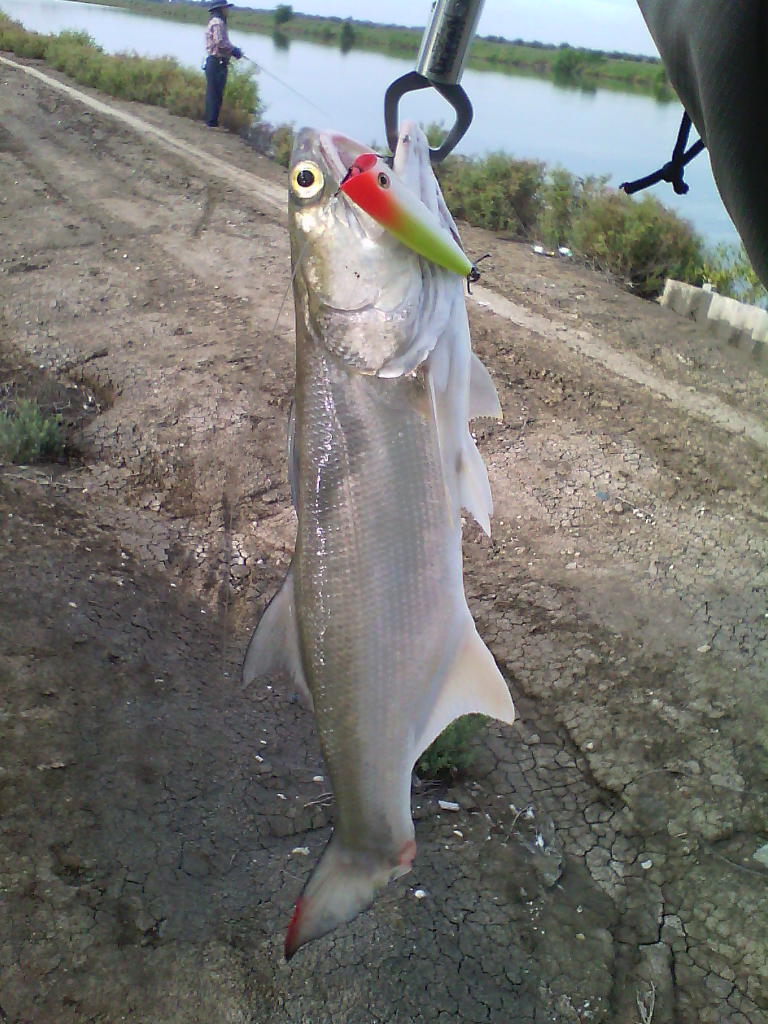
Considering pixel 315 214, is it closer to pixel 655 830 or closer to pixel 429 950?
pixel 429 950

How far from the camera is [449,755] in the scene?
3477 mm

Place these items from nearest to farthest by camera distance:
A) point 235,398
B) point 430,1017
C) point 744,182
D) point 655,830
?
point 744,182 < point 430,1017 < point 655,830 < point 235,398

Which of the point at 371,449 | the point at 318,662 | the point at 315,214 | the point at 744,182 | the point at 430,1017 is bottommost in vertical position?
the point at 430,1017

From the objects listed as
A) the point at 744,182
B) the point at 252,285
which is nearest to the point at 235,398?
the point at 252,285

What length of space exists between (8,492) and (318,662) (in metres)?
3.49

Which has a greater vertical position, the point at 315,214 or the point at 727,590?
the point at 315,214

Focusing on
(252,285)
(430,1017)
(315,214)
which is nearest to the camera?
(315,214)

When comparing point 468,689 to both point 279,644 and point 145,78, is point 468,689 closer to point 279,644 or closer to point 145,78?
point 279,644

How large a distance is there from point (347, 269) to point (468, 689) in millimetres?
1000

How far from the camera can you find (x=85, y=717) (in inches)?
132

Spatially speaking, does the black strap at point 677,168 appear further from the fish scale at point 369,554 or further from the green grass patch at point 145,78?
the green grass patch at point 145,78

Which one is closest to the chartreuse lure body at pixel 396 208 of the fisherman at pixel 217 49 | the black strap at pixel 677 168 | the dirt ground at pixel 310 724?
the black strap at pixel 677 168

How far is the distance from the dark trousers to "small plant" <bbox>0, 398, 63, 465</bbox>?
36.7ft

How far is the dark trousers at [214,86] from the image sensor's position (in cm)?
1430
